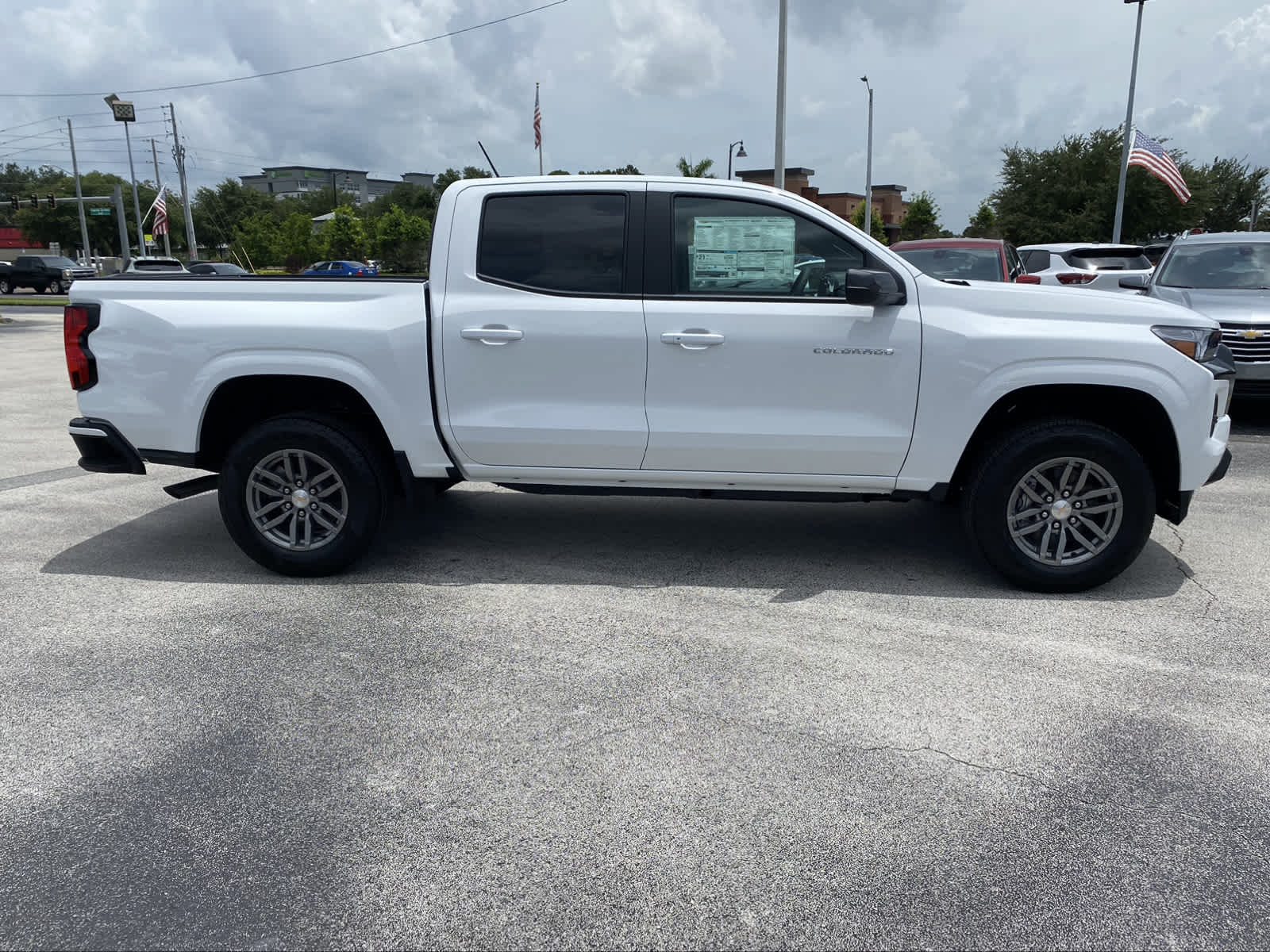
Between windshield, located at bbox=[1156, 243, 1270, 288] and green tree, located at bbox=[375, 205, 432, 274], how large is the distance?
6006 centimetres

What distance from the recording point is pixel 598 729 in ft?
11.6

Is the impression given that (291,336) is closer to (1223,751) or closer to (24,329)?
(1223,751)

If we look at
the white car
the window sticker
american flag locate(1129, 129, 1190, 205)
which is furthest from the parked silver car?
american flag locate(1129, 129, 1190, 205)

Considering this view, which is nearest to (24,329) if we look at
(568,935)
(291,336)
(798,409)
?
(291,336)

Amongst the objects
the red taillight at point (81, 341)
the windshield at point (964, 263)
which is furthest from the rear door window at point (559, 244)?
the windshield at point (964, 263)

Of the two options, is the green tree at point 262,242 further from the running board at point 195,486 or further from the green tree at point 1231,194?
the running board at point 195,486

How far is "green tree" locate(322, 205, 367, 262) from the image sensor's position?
2608 inches

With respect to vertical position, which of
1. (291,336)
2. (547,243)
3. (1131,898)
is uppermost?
(547,243)

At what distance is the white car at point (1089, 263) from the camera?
13.8 meters

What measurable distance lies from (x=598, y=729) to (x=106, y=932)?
160cm

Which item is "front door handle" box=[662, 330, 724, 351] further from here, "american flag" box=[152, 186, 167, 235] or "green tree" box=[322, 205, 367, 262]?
"green tree" box=[322, 205, 367, 262]

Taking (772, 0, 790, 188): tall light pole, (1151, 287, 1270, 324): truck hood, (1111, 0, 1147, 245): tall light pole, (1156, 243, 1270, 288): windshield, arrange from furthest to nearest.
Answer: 1. (1111, 0, 1147, 245): tall light pole
2. (772, 0, 790, 188): tall light pole
3. (1156, 243, 1270, 288): windshield
4. (1151, 287, 1270, 324): truck hood

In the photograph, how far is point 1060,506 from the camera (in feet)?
15.6

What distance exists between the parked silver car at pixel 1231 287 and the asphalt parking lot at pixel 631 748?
352 cm
